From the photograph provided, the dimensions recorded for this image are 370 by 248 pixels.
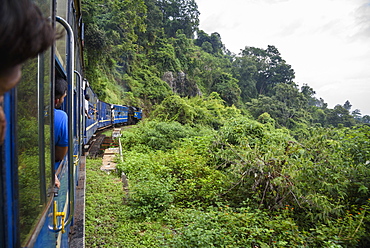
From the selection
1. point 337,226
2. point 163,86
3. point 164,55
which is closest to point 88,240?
point 337,226

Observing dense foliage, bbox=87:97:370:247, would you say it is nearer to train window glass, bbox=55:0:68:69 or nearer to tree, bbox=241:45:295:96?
train window glass, bbox=55:0:68:69

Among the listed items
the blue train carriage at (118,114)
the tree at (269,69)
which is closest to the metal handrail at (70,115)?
the blue train carriage at (118,114)

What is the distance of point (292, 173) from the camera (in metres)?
4.94

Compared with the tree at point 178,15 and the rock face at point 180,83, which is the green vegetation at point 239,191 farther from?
the tree at point 178,15

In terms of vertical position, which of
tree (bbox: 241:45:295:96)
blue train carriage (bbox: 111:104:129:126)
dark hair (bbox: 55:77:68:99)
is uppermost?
tree (bbox: 241:45:295:96)

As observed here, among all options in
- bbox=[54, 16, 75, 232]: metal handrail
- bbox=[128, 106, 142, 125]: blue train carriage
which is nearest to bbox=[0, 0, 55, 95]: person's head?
bbox=[54, 16, 75, 232]: metal handrail

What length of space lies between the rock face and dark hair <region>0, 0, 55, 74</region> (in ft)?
115

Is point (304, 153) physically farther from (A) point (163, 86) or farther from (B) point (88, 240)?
(A) point (163, 86)

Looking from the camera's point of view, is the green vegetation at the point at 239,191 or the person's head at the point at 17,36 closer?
the person's head at the point at 17,36

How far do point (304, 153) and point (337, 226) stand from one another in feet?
4.98

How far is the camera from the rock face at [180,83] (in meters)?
35.4

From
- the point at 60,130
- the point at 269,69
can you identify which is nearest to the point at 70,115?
the point at 60,130

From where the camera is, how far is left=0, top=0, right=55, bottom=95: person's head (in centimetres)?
55

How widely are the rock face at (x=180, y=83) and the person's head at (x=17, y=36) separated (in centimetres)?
3492
